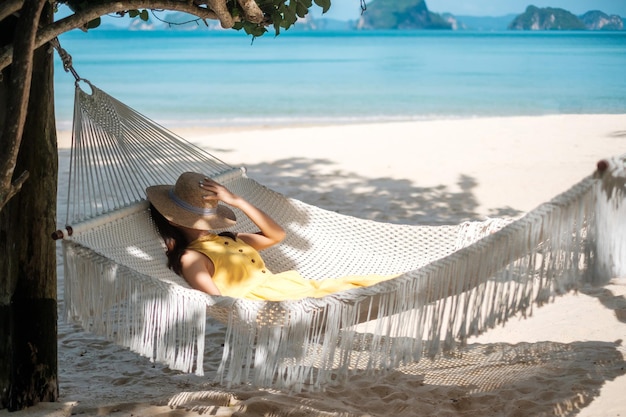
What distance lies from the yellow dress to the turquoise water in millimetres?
9199

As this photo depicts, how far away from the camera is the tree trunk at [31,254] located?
189 cm

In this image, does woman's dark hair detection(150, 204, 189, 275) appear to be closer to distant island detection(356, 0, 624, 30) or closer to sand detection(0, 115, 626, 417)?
sand detection(0, 115, 626, 417)

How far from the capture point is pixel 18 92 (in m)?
1.70

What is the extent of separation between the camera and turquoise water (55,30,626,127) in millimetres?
13398

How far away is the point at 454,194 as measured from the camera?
5199mm

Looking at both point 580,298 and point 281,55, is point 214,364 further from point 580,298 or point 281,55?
point 281,55

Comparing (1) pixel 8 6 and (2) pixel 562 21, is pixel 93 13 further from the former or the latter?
(2) pixel 562 21

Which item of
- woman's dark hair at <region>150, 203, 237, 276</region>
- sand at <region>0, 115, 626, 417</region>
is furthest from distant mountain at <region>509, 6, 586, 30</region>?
woman's dark hair at <region>150, 203, 237, 276</region>

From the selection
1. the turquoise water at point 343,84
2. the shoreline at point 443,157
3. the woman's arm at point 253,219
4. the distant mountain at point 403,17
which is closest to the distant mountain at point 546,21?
the distant mountain at point 403,17

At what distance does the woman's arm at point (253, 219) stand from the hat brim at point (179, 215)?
6 centimetres

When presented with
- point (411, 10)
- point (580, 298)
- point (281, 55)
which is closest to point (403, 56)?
point (281, 55)

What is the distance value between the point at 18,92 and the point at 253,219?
1011mm

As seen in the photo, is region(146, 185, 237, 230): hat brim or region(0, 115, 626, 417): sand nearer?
region(0, 115, 626, 417): sand

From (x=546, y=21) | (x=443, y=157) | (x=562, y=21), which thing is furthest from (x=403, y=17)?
(x=443, y=157)
